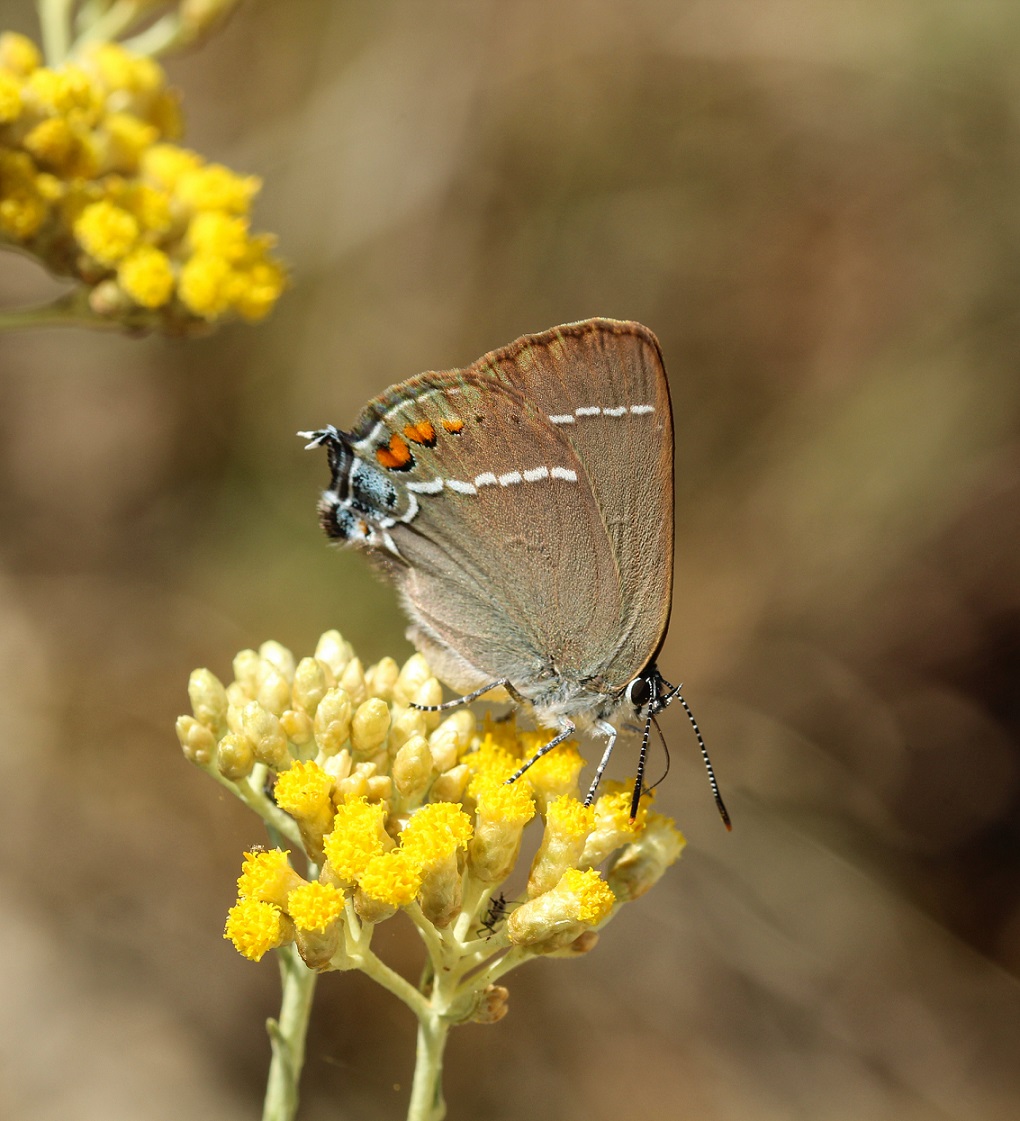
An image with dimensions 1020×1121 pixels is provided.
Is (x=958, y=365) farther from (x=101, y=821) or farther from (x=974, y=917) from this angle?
(x=101, y=821)

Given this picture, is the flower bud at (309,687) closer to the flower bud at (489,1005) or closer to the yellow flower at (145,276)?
the flower bud at (489,1005)

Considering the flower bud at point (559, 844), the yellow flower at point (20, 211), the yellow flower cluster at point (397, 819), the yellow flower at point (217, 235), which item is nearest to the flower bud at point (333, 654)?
the yellow flower cluster at point (397, 819)

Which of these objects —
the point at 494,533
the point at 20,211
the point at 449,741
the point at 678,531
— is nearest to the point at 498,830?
the point at 449,741

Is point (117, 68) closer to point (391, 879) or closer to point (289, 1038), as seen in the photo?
point (391, 879)

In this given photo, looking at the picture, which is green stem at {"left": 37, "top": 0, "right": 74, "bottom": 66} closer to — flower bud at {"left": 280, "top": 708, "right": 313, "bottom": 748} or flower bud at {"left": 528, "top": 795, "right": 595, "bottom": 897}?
flower bud at {"left": 280, "top": 708, "right": 313, "bottom": 748}

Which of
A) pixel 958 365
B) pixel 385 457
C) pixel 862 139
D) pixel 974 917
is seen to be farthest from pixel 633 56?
pixel 974 917

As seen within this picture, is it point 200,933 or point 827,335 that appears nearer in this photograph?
point 200,933
